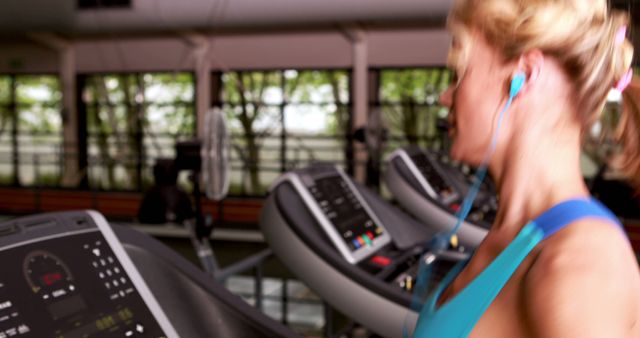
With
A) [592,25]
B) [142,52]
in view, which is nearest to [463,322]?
[592,25]

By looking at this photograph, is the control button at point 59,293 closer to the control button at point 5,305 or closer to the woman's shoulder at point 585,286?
the control button at point 5,305

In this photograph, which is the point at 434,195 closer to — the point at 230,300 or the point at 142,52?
the point at 230,300

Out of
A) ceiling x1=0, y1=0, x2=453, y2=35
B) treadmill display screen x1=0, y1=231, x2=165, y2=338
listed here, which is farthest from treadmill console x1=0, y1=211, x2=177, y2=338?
ceiling x1=0, y1=0, x2=453, y2=35

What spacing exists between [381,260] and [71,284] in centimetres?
108

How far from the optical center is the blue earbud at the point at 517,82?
63cm

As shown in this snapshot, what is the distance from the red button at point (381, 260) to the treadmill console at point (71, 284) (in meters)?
0.94

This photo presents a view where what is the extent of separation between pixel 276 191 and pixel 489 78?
1.19 m

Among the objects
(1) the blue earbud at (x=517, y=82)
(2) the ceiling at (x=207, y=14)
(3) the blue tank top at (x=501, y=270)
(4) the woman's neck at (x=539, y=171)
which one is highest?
(2) the ceiling at (x=207, y=14)

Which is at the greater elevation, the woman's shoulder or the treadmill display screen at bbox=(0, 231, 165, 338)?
the woman's shoulder

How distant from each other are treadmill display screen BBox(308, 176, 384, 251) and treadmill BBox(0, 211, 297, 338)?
31.6 inches

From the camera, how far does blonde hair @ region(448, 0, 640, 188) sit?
0.61 meters

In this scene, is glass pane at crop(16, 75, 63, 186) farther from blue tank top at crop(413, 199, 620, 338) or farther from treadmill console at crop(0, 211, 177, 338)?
blue tank top at crop(413, 199, 620, 338)

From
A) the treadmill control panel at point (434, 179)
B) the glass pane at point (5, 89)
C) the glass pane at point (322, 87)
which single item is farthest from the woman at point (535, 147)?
the glass pane at point (5, 89)

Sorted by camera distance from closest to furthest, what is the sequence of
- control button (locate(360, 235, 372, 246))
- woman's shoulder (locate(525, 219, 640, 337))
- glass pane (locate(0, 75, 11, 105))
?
woman's shoulder (locate(525, 219, 640, 337)) → control button (locate(360, 235, 372, 246)) → glass pane (locate(0, 75, 11, 105))
